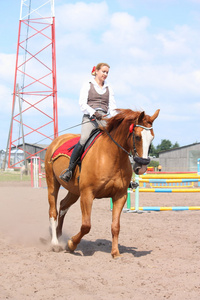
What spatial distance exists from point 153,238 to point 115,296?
351 cm

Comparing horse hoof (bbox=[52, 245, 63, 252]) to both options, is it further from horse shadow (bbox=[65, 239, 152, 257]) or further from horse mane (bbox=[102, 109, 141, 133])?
horse mane (bbox=[102, 109, 141, 133])

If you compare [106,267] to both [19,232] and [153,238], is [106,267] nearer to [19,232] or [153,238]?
[153,238]

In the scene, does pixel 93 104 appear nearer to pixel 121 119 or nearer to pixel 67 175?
pixel 121 119

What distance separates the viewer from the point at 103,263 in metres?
5.09

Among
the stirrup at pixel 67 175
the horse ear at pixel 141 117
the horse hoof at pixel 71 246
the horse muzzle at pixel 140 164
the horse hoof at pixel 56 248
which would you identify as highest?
the horse ear at pixel 141 117

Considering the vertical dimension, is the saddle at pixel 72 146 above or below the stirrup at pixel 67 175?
above

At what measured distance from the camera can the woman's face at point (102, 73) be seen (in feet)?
19.4

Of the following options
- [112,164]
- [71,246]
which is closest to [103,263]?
[71,246]

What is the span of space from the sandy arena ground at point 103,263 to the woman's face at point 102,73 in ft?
8.75

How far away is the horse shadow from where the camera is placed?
5.88 metres

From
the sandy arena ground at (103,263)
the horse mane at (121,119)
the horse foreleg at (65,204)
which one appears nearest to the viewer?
the sandy arena ground at (103,263)

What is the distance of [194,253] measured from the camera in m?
5.73

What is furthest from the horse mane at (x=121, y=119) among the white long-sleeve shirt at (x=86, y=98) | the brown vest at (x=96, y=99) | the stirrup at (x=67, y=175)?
the stirrup at (x=67, y=175)

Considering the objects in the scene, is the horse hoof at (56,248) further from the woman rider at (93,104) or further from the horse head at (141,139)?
the horse head at (141,139)
